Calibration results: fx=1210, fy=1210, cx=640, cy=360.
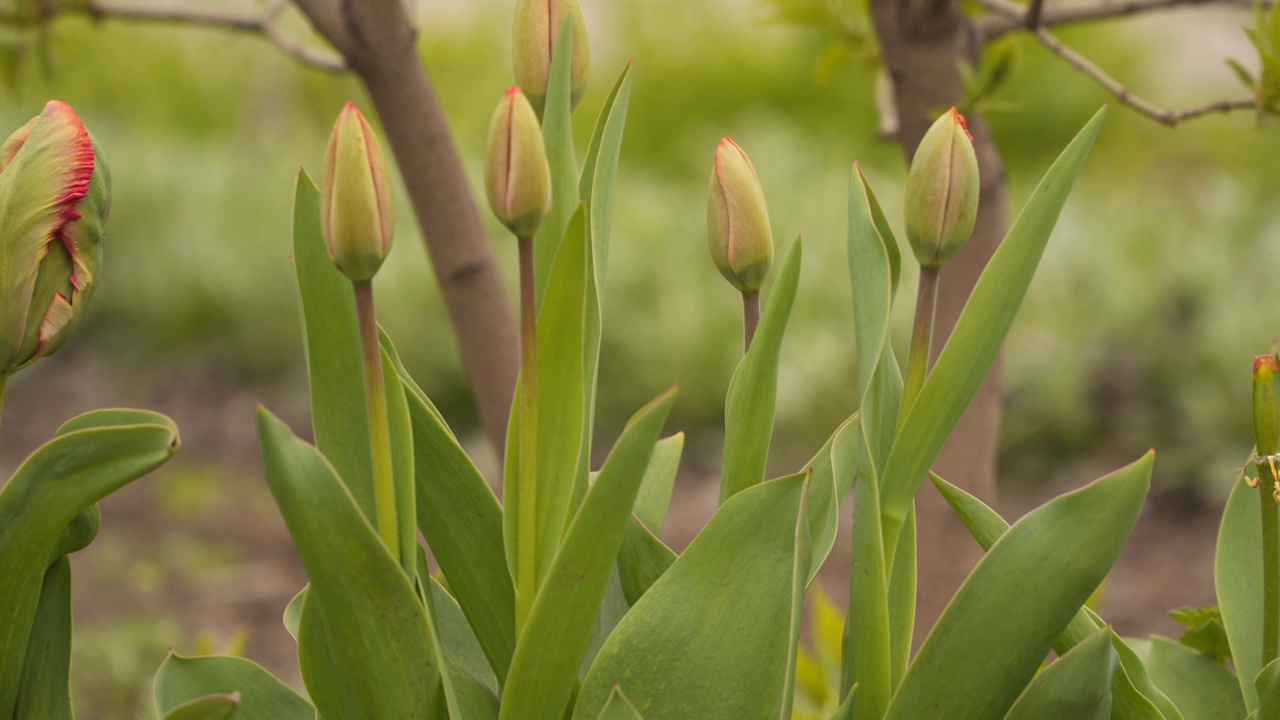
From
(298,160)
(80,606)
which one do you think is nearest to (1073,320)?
(80,606)

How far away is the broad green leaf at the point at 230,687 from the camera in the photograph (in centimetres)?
59

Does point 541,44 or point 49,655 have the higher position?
point 541,44

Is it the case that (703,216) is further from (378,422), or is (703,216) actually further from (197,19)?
(378,422)

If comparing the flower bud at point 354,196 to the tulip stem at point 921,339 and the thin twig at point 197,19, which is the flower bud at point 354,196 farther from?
the thin twig at point 197,19

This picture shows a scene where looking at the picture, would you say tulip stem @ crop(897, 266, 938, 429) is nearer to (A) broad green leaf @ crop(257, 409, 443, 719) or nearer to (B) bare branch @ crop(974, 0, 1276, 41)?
(A) broad green leaf @ crop(257, 409, 443, 719)

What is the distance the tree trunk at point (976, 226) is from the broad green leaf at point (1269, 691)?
53 centimetres

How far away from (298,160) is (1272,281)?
3685mm

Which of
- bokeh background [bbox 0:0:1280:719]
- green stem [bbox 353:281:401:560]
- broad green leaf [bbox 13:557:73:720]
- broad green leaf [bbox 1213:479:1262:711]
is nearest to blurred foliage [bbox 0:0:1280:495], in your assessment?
bokeh background [bbox 0:0:1280:719]

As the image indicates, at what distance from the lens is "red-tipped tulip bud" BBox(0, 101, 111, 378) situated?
52cm

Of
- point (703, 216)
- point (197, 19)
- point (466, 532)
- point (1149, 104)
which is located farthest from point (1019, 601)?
point (703, 216)

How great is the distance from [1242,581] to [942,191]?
0.30 meters

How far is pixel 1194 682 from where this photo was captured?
682mm

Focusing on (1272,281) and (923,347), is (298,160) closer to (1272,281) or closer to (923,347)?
(1272,281)

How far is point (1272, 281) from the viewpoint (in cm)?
302
